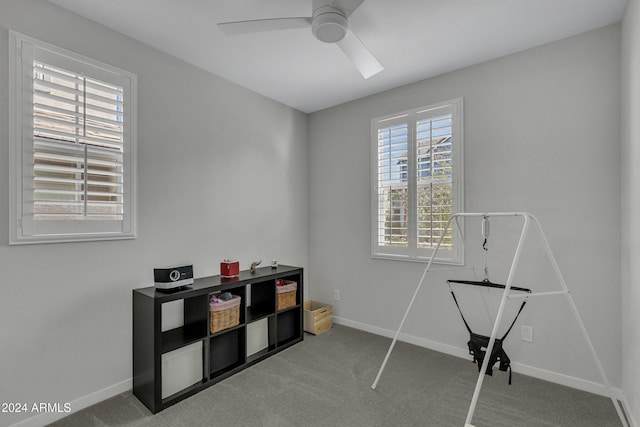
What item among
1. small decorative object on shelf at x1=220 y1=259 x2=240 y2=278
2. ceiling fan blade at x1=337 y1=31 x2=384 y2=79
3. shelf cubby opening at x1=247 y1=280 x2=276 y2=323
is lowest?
shelf cubby opening at x1=247 y1=280 x2=276 y2=323

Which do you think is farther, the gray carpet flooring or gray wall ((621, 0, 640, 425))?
the gray carpet flooring

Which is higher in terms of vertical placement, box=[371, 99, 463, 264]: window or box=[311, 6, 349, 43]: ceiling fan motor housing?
box=[311, 6, 349, 43]: ceiling fan motor housing

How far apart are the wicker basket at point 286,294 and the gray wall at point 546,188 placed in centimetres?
100

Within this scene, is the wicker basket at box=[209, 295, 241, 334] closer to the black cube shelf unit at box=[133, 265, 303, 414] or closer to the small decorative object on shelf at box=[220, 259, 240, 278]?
the black cube shelf unit at box=[133, 265, 303, 414]

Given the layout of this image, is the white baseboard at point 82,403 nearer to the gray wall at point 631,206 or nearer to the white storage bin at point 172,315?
the white storage bin at point 172,315

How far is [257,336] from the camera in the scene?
9.62ft

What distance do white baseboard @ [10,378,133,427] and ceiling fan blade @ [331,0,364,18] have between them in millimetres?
2898

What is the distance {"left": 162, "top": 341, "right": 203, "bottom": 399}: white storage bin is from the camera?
222 centimetres

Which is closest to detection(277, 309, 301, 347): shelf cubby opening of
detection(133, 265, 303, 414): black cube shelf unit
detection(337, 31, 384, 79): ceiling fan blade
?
detection(133, 265, 303, 414): black cube shelf unit

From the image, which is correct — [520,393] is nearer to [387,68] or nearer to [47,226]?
[387,68]

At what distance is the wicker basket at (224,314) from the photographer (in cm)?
251

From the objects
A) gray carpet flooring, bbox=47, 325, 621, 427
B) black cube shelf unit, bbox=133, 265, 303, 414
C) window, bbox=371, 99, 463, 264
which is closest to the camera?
gray carpet flooring, bbox=47, 325, 621, 427

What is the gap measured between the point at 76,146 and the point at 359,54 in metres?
1.98

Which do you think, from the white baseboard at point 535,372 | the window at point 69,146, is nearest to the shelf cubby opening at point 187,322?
the window at point 69,146
